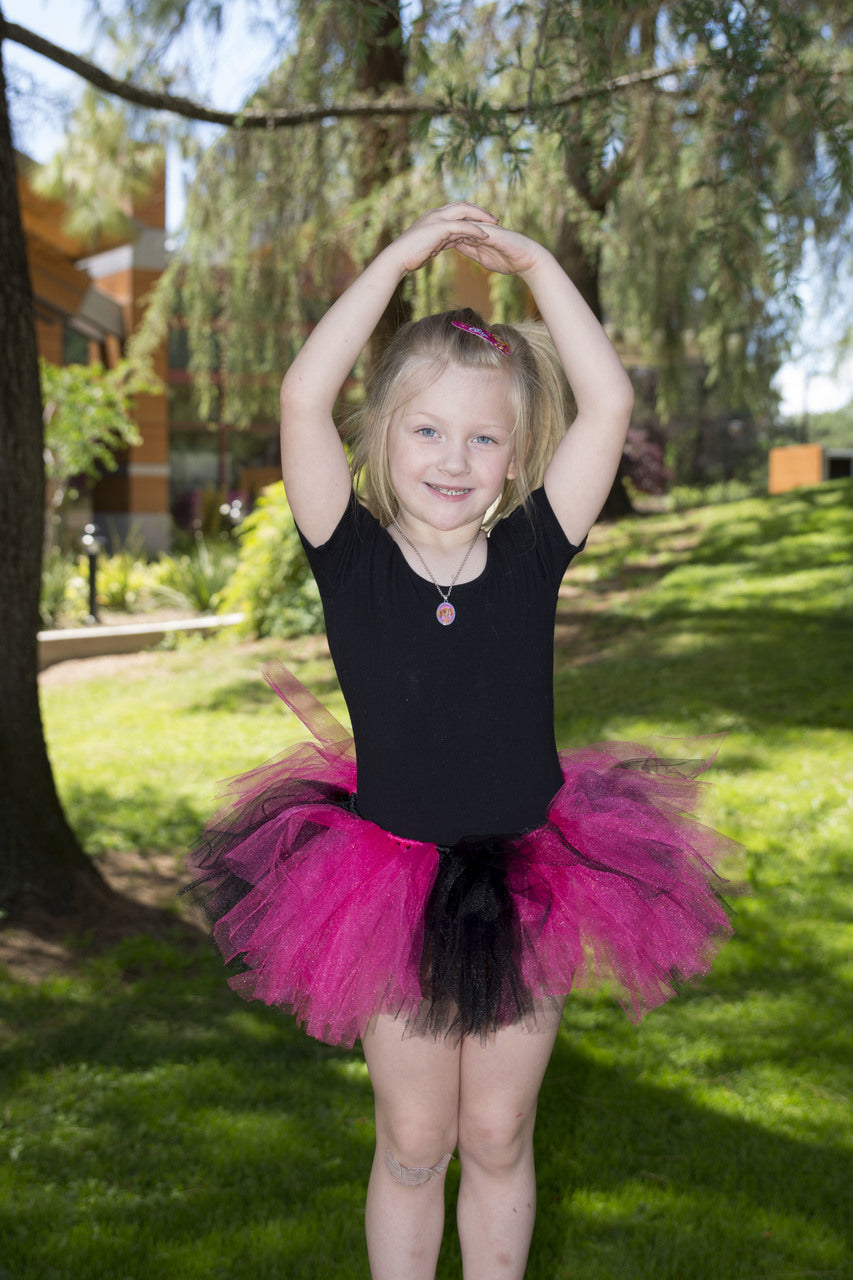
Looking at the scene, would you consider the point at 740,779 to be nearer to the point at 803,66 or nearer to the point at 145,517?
the point at 803,66

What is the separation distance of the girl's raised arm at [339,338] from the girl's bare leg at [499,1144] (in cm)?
97

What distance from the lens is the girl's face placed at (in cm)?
190

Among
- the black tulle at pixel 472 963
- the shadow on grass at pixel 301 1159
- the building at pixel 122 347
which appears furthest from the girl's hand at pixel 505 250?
the building at pixel 122 347

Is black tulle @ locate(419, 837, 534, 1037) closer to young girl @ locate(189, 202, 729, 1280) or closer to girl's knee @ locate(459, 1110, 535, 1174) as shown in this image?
young girl @ locate(189, 202, 729, 1280)

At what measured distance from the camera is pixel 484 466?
1921 millimetres

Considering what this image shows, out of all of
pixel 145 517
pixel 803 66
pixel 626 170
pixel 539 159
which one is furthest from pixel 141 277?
pixel 803 66

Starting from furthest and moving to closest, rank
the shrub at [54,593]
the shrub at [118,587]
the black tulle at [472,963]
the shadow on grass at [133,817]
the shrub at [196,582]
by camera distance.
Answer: the shrub at [118,587] < the shrub at [196,582] < the shrub at [54,593] < the shadow on grass at [133,817] < the black tulle at [472,963]

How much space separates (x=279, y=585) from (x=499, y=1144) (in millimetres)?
8871

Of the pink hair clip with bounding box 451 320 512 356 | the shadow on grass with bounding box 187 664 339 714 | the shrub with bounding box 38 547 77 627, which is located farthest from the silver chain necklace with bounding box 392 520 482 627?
the shrub with bounding box 38 547 77 627

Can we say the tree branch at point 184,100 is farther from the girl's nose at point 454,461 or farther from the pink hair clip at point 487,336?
the girl's nose at point 454,461

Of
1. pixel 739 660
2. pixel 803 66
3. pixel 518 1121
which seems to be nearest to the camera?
pixel 518 1121

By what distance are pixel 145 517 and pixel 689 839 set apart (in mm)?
17918

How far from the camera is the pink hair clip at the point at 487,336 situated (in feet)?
6.38

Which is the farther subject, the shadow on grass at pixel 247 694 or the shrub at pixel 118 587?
the shrub at pixel 118 587
